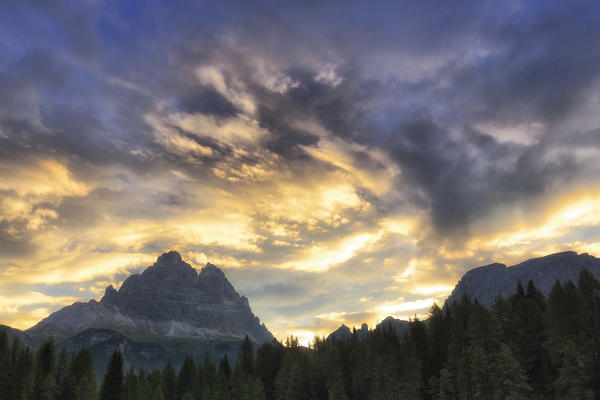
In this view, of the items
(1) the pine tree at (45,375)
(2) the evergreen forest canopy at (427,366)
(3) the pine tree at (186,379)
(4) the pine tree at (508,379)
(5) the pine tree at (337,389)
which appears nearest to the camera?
(4) the pine tree at (508,379)

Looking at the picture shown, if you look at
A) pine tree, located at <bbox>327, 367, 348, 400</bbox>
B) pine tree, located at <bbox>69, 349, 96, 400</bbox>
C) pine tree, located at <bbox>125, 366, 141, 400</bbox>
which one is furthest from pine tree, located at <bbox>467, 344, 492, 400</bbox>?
pine tree, located at <bbox>125, 366, 141, 400</bbox>

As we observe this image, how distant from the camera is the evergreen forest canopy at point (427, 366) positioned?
7756cm

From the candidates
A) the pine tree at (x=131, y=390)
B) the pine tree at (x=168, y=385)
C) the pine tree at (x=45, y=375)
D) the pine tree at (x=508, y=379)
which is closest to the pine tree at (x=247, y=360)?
the pine tree at (x=168, y=385)

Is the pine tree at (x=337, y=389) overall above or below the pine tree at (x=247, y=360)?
below

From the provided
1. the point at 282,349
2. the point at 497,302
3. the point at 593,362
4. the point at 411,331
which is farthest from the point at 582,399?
the point at 282,349

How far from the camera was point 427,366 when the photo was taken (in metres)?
111

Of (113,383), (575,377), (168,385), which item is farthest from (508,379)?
(168,385)

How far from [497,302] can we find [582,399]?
4253 cm

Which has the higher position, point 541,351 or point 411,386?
point 541,351

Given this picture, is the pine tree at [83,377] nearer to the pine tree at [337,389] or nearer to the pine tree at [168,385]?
the pine tree at [168,385]

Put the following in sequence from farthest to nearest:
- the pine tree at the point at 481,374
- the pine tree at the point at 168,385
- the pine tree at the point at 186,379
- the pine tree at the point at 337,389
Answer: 1. the pine tree at the point at 186,379
2. the pine tree at the point at 168,385
3. the pine tree at the point at 337,389
4. the pine tree at the point at 481,374

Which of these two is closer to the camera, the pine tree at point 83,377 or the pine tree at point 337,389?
the pine tree at point 83,377

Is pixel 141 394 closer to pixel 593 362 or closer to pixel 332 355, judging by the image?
pixel 332 355

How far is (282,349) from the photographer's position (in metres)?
164
